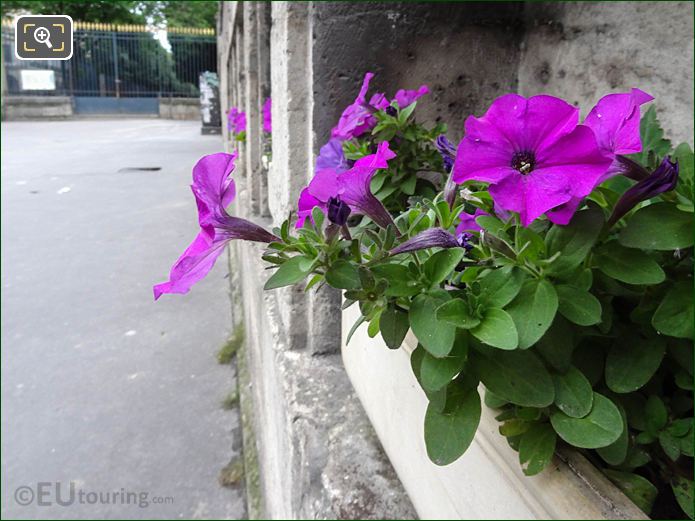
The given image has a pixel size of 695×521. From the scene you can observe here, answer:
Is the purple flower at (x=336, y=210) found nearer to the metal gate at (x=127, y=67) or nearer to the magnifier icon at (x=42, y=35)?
the magnifier icon at (x=42, y=35)

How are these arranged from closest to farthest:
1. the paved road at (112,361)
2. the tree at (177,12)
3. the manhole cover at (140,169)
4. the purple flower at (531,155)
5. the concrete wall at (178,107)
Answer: the purple flower at (531,155) < the paved road at (112,361) < the tree at (177,12) < the manhole cover at (140,169) < the concrete wall at (178,107)

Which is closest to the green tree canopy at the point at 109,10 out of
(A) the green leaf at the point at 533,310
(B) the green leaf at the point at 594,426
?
(A) the green leaf at the point at 533,310

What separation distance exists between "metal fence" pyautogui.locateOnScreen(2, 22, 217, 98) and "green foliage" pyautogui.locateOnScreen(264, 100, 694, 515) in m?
1.30

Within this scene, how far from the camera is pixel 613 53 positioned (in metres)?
1.39

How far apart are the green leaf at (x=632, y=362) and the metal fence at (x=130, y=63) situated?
1537 mm

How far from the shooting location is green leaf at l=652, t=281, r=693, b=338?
609mm

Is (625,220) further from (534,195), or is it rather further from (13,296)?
(13,296)

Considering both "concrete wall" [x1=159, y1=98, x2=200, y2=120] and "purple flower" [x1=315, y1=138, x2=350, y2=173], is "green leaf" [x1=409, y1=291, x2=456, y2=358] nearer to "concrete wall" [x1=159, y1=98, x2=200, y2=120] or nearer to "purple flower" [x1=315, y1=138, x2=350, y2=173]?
"purple flower" [x1=315, y1=138, x2=350, y2=173]

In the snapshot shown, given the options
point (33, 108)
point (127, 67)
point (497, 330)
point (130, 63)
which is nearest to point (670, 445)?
point (497, 330)

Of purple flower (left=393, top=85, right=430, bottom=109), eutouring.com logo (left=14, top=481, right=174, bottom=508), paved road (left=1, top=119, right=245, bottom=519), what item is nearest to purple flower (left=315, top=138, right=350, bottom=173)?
purple flower (left=393, top=85, right=430, bottom=109)

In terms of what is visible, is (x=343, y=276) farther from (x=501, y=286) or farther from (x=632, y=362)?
(x=632, y=362)

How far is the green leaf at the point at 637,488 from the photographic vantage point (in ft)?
2.10

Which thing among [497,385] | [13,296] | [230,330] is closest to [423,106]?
[497,385]

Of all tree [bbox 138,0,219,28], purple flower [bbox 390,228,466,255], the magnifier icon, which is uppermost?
tree [bbox 138,0,219,28]
